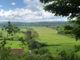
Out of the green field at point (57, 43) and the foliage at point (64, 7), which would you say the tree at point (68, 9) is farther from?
the green field at point (57, 43)

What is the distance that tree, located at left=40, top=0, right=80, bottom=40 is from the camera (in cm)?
1195

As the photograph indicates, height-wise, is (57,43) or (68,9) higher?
(68,9)

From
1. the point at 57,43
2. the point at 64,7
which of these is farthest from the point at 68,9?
the point at 57,43

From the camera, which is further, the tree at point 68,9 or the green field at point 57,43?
the green field at point 57,43

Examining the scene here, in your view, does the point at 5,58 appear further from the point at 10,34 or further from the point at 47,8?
the point at 10,34

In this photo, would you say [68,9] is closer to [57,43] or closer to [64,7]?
[64,7]

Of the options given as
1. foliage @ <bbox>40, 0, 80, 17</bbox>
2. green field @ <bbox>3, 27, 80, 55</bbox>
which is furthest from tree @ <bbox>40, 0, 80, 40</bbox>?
green field @ <bbox>3, 27, 80, 55</bbox>

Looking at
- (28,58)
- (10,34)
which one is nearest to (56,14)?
(28,58)

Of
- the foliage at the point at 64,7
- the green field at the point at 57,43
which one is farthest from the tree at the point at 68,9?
the green field at the point at 57,43

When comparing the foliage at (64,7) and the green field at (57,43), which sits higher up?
the foliage at (64,7)

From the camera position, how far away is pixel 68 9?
1223cm

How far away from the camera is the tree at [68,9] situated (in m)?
12.0

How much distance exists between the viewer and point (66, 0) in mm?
11875

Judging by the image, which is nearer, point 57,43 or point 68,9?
point 68,9
